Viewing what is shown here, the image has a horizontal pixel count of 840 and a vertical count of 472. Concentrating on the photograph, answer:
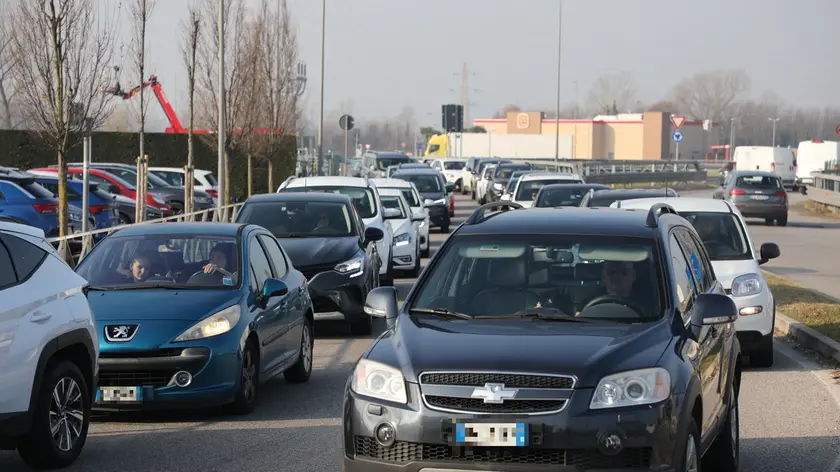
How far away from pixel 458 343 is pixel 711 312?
4.54 ft

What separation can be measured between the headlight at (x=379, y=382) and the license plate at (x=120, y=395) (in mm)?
3430

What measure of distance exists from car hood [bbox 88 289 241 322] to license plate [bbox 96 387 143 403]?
518mm

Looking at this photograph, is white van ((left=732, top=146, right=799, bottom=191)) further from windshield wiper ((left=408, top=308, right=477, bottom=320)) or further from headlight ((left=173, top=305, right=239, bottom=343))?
windshield wiper ((left=408, top=308, right=477, bottom=320))

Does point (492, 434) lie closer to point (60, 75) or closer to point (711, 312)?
point (711, 312)

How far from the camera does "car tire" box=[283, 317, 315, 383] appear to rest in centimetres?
1123

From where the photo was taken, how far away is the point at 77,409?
7887 millimetres

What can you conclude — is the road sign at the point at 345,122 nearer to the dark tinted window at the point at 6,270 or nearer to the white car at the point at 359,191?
the white car at the point at 359,191

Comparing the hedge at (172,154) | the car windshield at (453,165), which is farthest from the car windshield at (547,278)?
the car windshield at (453,165)

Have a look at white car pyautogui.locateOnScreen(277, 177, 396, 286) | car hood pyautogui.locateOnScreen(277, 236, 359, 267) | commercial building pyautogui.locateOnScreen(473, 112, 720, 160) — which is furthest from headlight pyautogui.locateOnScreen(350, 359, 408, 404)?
commercial building pyautogui.locateOnScreen(473, 112, 720, 160)

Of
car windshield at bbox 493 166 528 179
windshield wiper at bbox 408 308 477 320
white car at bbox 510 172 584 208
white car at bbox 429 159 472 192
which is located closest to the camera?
windshield wiper at bbox 408 308 477 320

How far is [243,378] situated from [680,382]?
447cm

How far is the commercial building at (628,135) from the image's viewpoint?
118812mm

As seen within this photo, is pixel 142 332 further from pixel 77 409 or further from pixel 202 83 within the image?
pixel 202 83

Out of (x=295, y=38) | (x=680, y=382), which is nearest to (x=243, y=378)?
(x=680, y=382)
